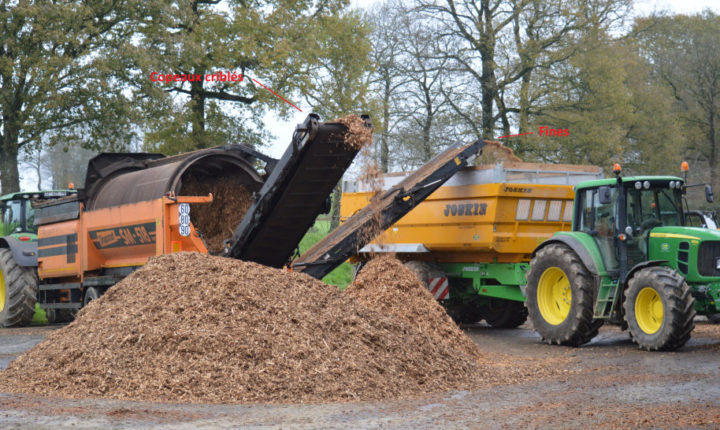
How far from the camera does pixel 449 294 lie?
14227 mm

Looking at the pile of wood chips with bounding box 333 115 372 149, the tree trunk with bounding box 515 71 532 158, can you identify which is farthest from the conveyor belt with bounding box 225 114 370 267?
the tree trunk with bounding box 515 71 532 158

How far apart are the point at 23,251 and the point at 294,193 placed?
7.12m

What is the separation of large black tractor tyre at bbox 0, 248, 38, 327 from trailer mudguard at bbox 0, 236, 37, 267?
152 mm

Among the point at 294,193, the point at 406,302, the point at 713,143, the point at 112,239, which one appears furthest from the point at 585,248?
the point at 713,143

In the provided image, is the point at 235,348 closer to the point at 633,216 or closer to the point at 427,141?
the point at 633,216

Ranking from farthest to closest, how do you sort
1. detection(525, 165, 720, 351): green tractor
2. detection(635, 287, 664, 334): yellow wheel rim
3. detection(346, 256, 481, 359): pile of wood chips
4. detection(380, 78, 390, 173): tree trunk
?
detection(380, 78, 390, 173): tree trunk < detection(635, 287, 664, 334): yellow wheel rim < detection(525, 165, 720, 351): green tractor < detection(346, 256, 481, 359): pile of wood chips

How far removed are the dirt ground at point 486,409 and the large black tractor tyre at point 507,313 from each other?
573 cm

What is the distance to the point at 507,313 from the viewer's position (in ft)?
47.8

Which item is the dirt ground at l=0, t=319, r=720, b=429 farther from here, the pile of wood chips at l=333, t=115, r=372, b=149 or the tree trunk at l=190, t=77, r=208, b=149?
the tree trunk at l=190, t=77, r=208, b=149

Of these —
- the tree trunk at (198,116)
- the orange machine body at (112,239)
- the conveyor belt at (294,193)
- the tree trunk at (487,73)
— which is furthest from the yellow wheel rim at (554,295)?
the tree trunk at (487,73)

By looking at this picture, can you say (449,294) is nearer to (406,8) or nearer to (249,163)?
(249,163)

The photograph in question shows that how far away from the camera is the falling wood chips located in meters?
7.00

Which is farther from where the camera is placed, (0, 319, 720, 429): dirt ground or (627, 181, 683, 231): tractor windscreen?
(627, 181, 683, 231): tractor windscreen

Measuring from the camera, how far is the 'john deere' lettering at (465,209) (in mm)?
12828
